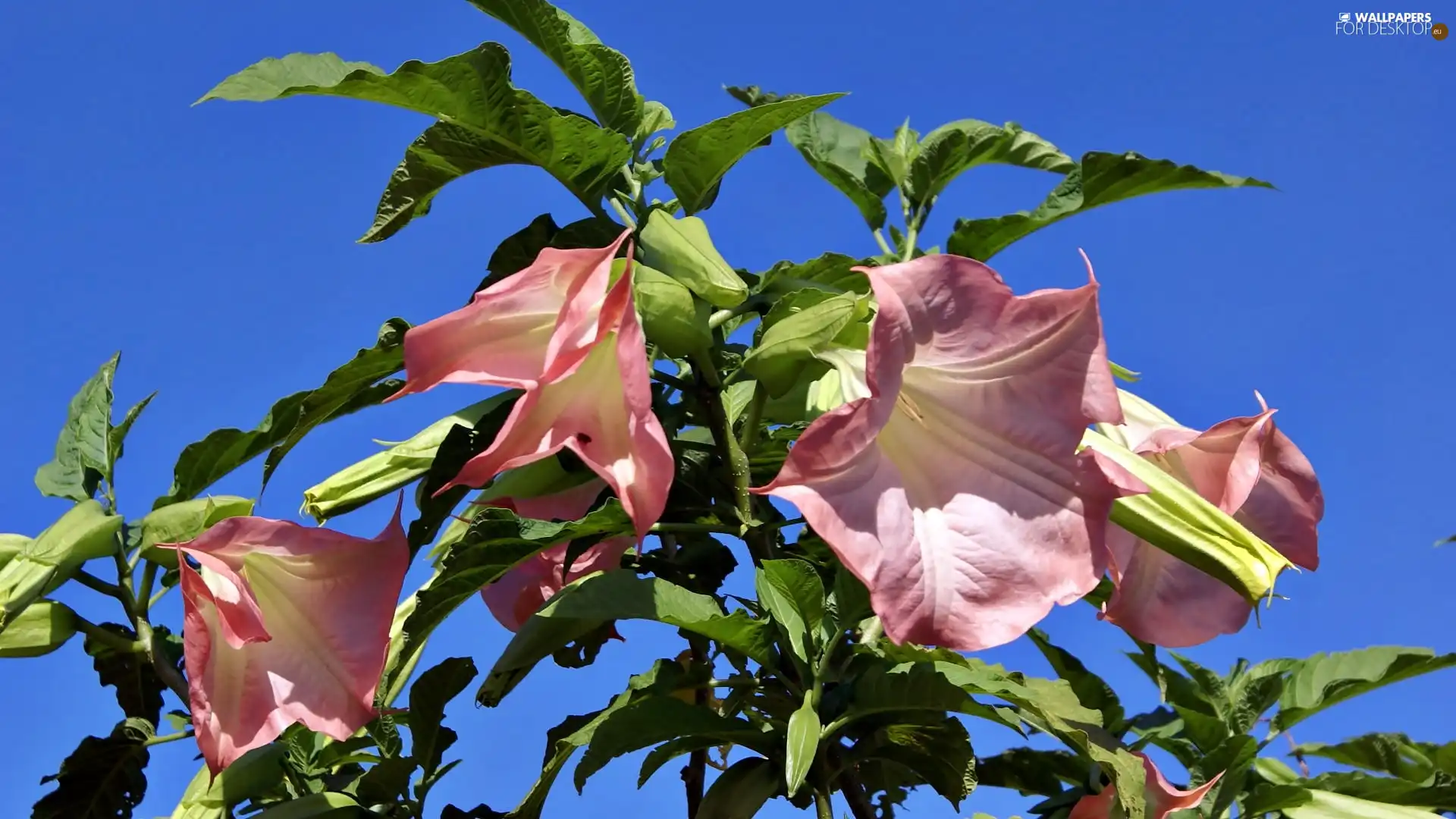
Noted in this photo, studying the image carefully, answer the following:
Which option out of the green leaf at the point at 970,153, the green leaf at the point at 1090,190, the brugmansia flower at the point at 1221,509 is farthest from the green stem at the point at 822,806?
the green leaf at the point at 970,153

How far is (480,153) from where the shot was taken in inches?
60.1

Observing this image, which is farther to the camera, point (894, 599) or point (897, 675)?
point (897, 675)

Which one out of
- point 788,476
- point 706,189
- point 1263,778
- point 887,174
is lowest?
point 1263,778

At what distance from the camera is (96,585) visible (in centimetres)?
184

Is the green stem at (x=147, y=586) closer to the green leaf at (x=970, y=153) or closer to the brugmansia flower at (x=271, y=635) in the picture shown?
the brugmansia flower at (x=271, y=635)

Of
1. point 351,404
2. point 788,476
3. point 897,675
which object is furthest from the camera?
point 351,404

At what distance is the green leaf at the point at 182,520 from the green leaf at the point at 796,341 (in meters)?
0.77

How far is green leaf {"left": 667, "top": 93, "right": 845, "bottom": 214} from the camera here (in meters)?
1.49

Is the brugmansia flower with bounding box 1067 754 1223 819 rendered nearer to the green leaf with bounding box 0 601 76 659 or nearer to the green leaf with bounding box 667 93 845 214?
the green leaf with bounding box 667 93 845 214

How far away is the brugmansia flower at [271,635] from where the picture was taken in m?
1.44

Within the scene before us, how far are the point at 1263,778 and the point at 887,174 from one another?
1151 mm

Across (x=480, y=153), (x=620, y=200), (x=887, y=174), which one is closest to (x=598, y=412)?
(x=480, y=153)

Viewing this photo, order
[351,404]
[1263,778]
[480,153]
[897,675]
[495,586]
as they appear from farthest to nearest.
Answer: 1. [1263,778]
2. [495,586]
3. [351,404]
4. [480,153]
5. [897,675]

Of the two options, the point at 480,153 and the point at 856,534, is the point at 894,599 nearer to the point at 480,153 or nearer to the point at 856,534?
the point at 856,534
